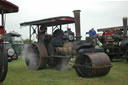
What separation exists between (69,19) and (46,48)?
1.64m

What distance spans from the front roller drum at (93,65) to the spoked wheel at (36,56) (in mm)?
1912

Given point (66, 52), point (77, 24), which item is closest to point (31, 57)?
point (66, 52)

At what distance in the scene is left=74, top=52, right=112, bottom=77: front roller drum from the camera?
193 inches

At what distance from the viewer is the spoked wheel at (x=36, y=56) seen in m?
6.95

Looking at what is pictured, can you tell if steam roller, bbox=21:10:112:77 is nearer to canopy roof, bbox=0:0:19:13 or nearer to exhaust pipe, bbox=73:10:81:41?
exhaust pipe, bbox=73:10:81:41

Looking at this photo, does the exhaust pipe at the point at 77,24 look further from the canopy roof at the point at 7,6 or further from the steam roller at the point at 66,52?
the canopy roof at the point at 7,6

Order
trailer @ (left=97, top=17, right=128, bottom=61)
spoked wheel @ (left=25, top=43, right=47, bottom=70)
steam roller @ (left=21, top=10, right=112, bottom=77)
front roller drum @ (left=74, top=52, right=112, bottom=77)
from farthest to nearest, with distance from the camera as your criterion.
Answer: trailer @ (left=97, top=17, right=128, bottom=61) → spoked wheel @ (left=25, top=43, right=47, bottom=70) → steam roller @ (left=21, top=10, right=112, bottom=77) → front roller drum @ (left=74, top=52, right=112, bottom=77)

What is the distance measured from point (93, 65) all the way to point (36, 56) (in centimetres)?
319

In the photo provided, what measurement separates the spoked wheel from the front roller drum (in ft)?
6.27

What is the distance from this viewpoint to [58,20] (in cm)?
654

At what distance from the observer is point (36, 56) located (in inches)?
290

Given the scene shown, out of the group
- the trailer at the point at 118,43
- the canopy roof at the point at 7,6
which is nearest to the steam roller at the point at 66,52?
the canopy roof at the point at 7,6

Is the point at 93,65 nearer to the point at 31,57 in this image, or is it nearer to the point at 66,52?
the point at 66,52

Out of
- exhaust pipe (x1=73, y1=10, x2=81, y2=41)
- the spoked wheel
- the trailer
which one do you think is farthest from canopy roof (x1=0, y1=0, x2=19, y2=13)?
the trailer
